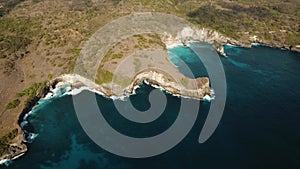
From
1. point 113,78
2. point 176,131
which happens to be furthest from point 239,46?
point 176,131

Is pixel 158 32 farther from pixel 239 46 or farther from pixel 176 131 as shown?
pixel 176 131

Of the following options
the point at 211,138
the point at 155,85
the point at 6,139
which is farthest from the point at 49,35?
the point at 211,138

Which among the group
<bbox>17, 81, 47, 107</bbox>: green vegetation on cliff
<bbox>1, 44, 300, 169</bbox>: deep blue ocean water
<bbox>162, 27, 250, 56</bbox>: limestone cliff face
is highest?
<bbox>162, 27, 250, 56</bbox>: limestone cliff face

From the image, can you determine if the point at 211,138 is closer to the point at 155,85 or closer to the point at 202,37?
the point at 155,85

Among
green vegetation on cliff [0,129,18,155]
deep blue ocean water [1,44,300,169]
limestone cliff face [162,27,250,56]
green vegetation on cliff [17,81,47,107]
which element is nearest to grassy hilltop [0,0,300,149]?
green vegetation on cliff [17,81,47,107]

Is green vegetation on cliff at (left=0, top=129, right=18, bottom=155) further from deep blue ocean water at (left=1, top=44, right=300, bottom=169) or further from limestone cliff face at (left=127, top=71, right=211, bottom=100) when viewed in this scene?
limestone cliff face at (left=127, top=71, right=211, bottom=100)

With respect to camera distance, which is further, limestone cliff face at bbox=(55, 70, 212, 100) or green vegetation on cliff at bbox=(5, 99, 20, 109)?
limestone cliff face at bbox=(55, 70, 212, 100)
